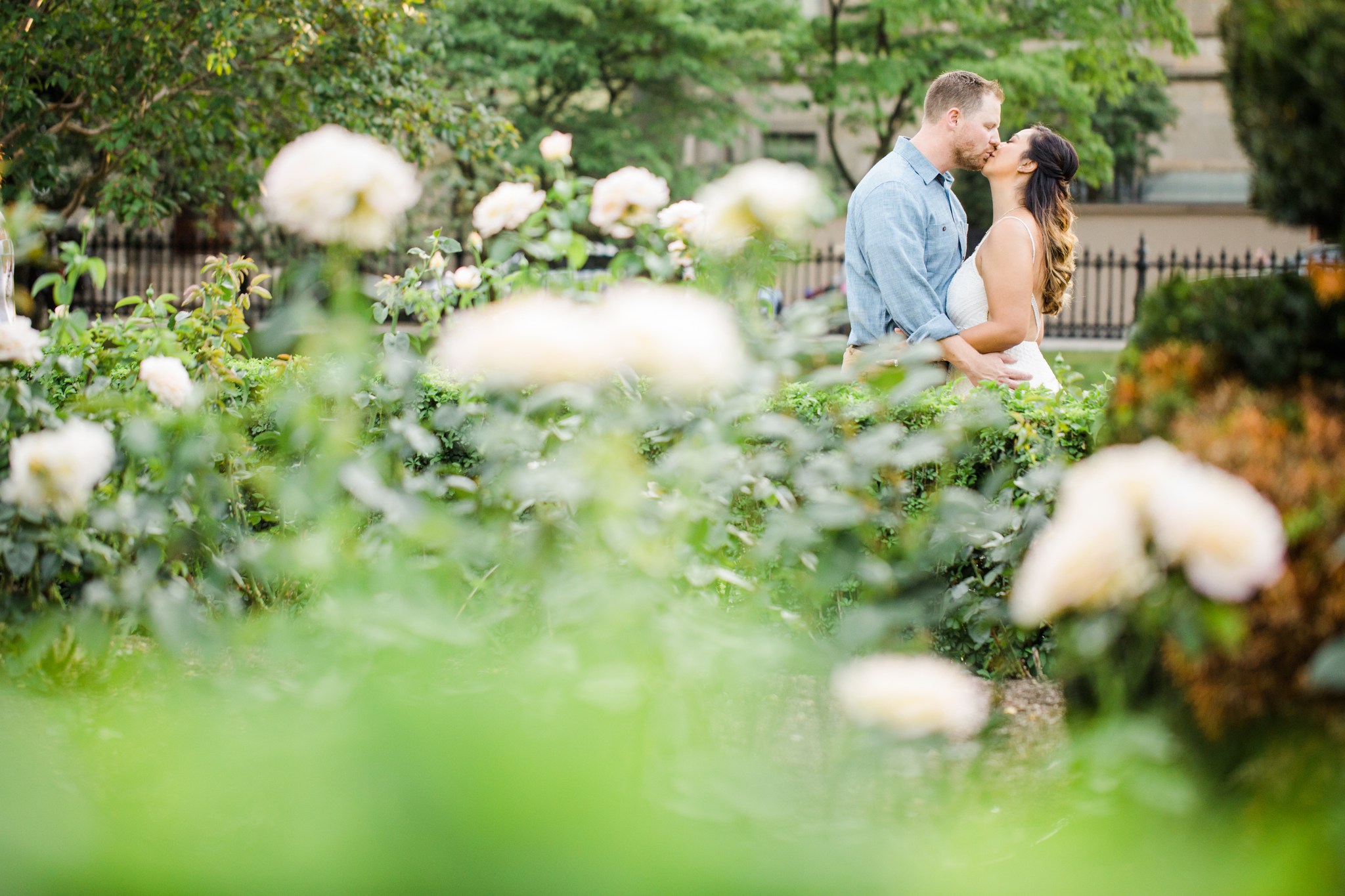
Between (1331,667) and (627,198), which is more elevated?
(627,198)

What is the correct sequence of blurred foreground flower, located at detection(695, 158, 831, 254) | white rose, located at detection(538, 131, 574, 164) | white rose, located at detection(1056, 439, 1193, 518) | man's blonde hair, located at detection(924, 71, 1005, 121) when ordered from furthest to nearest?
1. man's blonde hair, located at detection(924, 71, 1005, 121)
2. white rose, located at detection(538, 131, 574, 164)
3. blurred foreground flower, located at detection(695, 158, 831, 254)
4. white rose, located at detection(1056, 439, 1193, 518)

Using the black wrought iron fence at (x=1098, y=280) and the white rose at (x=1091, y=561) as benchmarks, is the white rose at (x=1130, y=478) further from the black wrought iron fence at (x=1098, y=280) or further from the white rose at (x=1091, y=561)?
the black wrought iron fence at (x=1098, y=280)

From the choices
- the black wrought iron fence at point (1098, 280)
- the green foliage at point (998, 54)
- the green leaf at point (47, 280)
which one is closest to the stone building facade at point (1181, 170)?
the black wrought iron fence at point (1098, 280)

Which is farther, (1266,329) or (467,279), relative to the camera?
(467,279)

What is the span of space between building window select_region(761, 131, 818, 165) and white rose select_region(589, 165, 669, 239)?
2418cm

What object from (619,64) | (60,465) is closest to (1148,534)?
(60,465)

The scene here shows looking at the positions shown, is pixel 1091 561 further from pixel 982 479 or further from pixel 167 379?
pixel 982 479

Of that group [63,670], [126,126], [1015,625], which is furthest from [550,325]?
[126,126]

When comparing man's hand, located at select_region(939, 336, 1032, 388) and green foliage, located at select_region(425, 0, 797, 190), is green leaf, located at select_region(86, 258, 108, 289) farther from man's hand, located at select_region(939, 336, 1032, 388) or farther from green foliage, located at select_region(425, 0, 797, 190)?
green foliage, located at select_region(425, 0, 797, 190)

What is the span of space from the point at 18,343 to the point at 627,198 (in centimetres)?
155

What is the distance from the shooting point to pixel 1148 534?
5.85ft

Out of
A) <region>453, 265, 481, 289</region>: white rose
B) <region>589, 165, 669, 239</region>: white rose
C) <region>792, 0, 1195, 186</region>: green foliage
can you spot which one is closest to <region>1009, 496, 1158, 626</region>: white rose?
<region>589, 165, 669, 239</region>: white rose

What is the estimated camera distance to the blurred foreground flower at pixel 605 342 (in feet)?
6.71

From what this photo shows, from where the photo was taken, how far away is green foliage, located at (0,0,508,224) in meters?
9.74
